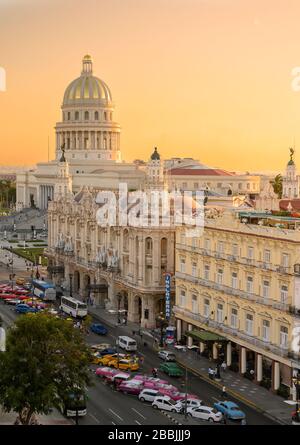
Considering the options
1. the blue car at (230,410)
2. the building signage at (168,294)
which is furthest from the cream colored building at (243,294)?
the blue car at (230,410)

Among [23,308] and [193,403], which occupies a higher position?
[23,308]

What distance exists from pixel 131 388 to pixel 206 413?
8144mm

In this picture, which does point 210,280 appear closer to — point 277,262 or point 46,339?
point 277,262

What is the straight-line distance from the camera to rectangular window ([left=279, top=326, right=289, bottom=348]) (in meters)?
54.6

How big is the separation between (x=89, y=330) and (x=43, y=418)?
2953cm

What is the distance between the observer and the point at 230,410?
48.7 meters

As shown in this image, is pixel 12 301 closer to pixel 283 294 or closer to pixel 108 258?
pixel 108 258

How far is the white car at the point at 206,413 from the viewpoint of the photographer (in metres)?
47.8

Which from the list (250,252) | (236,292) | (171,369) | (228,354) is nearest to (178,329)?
(228,354)

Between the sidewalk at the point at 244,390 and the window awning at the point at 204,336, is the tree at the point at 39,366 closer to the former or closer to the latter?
the sidewalk at the point at 244,390

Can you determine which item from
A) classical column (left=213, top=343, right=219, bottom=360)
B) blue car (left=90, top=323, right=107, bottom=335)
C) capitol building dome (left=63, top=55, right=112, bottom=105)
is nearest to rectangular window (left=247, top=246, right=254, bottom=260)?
classical column (left=213, top=343, right=219, bottom=360)

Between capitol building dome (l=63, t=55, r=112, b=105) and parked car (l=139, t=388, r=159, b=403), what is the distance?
149757 mm

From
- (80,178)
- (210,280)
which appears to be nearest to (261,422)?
(210,280)

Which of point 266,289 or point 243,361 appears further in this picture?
point 243,361
